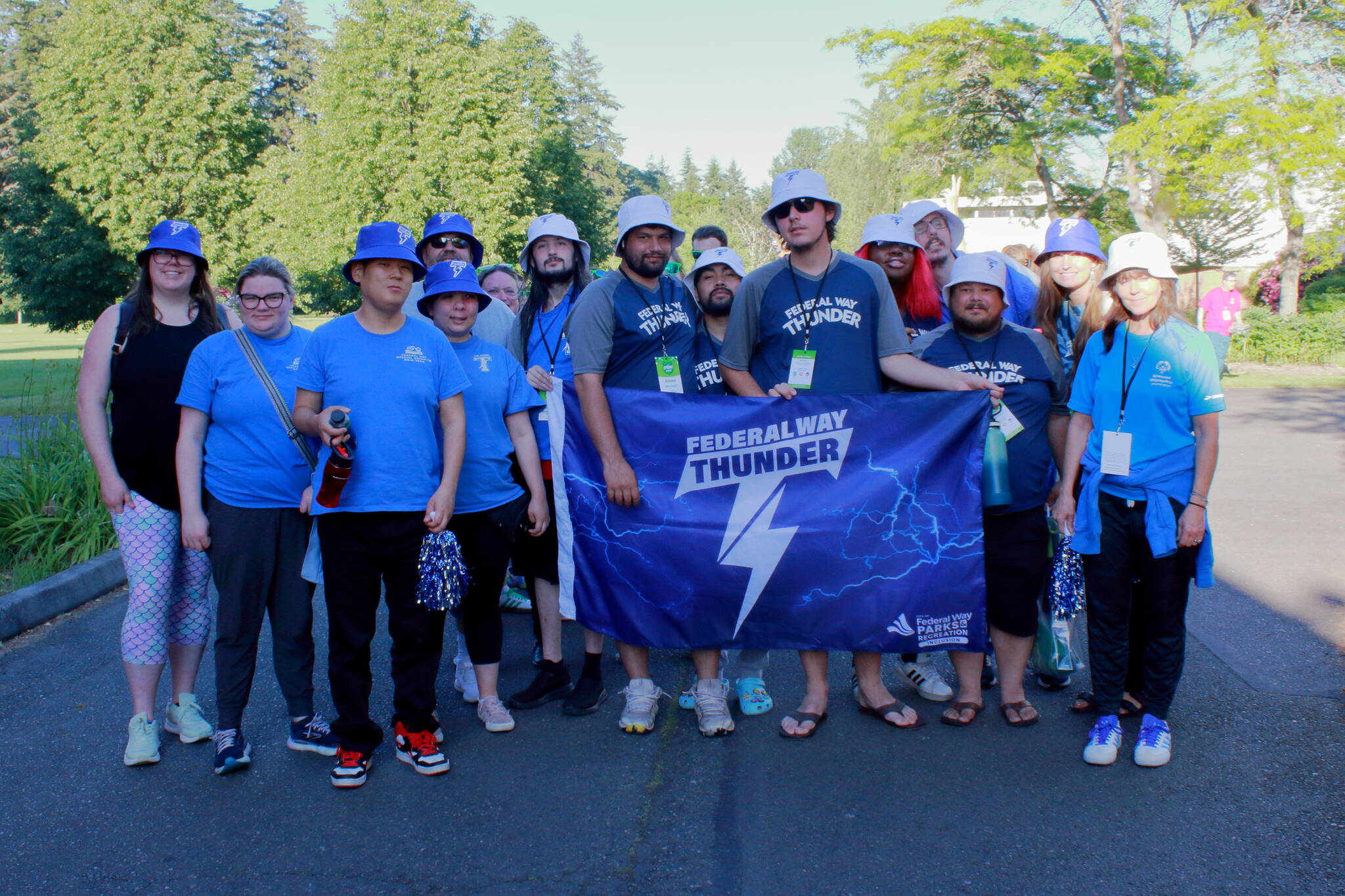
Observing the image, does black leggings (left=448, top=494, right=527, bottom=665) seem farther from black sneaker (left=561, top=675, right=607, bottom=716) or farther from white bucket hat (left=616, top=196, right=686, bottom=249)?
white bucket hat (left=616, top=196, right=686, bottom=249)

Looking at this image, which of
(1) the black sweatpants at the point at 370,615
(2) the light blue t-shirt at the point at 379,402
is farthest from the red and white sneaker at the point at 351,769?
(2) the light blue t-shirt at the point at 379,402

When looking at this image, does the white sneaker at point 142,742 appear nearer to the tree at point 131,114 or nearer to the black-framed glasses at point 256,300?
the black-framed glasses at point 256,300

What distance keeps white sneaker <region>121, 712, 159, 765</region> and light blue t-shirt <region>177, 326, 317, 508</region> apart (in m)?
1.00

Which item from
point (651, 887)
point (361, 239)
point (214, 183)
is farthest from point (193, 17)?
point (651, 887)

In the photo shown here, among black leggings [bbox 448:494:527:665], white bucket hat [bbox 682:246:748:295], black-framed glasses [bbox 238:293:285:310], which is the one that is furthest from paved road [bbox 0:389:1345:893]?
white bucket hat [bbox 682:246:748:295]

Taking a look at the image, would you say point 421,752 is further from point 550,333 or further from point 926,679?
point 926,679

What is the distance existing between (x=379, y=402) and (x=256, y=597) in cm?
101

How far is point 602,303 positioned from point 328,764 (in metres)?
2.22

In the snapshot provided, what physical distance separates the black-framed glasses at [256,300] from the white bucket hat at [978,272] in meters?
2.80

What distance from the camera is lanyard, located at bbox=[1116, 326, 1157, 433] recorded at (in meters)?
4.10

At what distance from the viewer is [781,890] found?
10.5 ft

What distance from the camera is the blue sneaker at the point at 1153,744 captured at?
13.2ft

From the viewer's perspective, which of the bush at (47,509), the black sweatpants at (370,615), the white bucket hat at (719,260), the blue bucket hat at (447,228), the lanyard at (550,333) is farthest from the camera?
the bush at (47,509)

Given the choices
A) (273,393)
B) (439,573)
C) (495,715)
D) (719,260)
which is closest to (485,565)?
(439,573)
